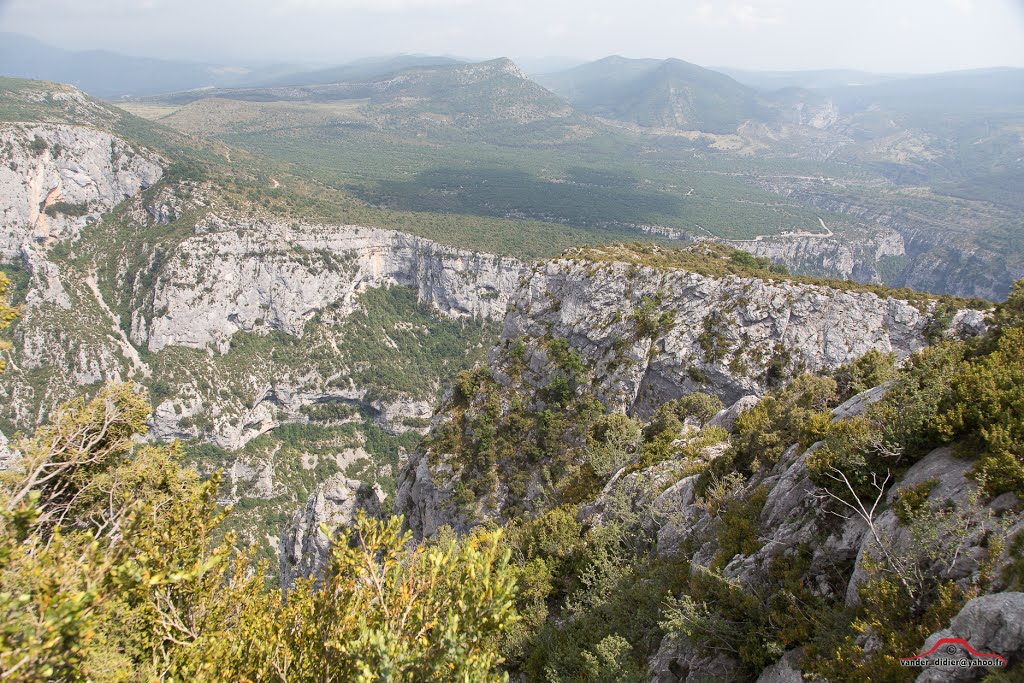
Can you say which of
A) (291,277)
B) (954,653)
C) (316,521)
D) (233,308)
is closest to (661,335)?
(954,653)

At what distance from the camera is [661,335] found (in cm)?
4094

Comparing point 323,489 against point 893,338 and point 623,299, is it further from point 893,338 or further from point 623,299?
point 893,338

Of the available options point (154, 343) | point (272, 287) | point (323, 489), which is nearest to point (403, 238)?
point (272, 287)

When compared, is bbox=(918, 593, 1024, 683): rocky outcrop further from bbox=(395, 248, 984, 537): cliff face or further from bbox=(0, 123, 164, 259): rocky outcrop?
bbox=(0, 123, 164, 259): rocky outcrop

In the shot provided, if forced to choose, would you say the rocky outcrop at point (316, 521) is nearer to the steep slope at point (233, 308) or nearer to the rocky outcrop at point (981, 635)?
the steep slope at point (233, 308)

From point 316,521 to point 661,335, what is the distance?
45885mm

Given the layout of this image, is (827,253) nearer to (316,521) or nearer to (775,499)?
(316,521)

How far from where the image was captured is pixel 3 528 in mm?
8125

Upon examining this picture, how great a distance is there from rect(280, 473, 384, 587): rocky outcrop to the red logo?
55030mm

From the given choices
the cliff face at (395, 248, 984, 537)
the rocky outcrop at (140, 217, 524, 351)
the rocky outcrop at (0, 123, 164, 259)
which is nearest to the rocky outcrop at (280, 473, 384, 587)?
the cliff face at (395, 248, 984, 537)

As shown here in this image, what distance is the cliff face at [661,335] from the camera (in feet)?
121

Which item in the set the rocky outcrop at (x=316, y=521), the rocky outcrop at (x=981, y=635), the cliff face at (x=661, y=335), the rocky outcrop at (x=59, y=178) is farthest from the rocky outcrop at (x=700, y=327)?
the rocky outcrop at (x=59, y=178)

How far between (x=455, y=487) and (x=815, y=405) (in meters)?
29.6

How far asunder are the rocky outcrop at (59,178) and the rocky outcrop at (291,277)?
3046cm
